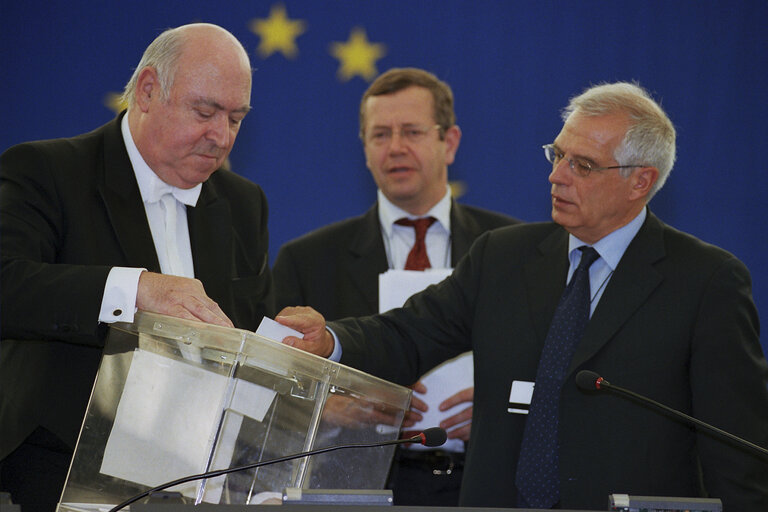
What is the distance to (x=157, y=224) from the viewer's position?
237 cm

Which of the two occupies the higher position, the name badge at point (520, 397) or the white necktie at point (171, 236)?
the white necktie at point (171, 236)

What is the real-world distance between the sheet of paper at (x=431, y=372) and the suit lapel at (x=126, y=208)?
1.06 meters

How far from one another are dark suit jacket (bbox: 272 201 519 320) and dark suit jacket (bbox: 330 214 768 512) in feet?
1.99

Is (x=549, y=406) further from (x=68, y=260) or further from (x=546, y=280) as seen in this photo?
(x=68, y=260)

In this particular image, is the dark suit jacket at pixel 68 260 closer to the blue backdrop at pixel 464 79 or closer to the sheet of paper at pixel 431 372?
the sheet of paper at pixel 431 372

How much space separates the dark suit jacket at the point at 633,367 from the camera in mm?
2432

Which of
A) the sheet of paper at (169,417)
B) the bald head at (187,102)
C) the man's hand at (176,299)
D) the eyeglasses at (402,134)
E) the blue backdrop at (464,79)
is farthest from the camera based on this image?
the blue backdrop at (464,79)

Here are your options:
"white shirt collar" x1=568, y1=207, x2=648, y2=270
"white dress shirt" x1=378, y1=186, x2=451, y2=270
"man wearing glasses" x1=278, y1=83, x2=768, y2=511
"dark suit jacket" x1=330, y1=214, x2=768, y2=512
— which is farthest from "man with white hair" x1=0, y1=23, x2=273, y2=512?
"white dress shirt" x1=378, y1=186, x2=451, y2=270

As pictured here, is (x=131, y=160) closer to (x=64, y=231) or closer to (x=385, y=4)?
(x=64, y=231)

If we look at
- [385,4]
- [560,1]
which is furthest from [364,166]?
[560,1]

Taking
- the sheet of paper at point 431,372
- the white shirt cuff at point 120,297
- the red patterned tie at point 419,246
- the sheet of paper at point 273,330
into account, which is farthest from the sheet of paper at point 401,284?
the white shirt cuff at point 120,297

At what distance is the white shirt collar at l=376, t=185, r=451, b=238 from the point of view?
11.8ft

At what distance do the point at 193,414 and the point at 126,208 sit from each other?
26.6 inches

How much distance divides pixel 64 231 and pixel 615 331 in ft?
4.57
